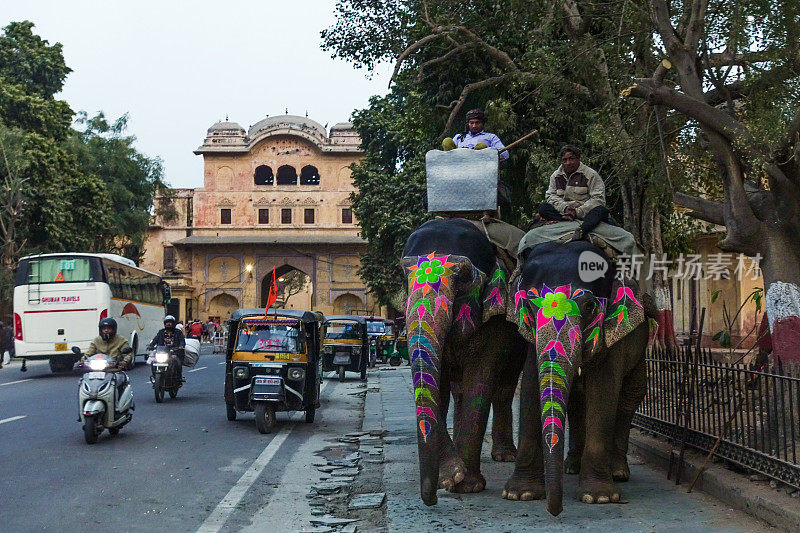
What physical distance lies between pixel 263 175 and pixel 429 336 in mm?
56512

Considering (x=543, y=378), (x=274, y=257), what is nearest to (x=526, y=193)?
(x=543, y=378)

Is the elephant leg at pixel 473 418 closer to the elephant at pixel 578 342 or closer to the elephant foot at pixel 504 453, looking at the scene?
the elephant at pixel 578 342

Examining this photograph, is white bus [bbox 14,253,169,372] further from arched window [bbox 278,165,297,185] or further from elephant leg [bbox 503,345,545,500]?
arched window [bbox 278,165,297,185]

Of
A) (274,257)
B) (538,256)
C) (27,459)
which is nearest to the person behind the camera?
(538,256)

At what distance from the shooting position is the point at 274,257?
6059cm

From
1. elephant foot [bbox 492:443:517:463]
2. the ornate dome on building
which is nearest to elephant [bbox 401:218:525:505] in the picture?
elephant foot [bbox 492:443:517:463]

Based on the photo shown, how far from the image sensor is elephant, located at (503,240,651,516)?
6766 mm

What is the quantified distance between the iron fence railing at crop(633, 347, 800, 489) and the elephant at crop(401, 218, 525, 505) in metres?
1.71

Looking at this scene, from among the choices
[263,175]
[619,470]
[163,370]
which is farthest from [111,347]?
[263,175]

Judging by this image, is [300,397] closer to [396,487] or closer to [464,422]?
[396,487]

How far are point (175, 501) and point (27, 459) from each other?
284 cm

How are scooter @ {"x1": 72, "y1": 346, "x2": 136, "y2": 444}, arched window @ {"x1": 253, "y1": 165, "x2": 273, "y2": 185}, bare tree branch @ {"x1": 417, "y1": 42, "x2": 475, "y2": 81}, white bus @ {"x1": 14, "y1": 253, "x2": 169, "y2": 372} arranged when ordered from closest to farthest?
scooter @ {"x1": 72, "y1": 346, "x2": 136, "y2": 444}
bare tree branch @ {"x1": 417, "y1": 42, "x2": 475, "y2": 81}
white bus @ {"x1": 14, "y1": 253, "x2": 169, "y2": 372}
arched window @ {"x1": 253, "y1": 165, "x2": 273, "y2": 185}

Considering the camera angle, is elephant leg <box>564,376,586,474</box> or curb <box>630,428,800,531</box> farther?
elephant leg <box>564,376,586,474</box>

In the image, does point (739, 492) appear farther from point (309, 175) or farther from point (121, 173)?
point (309, 175)
